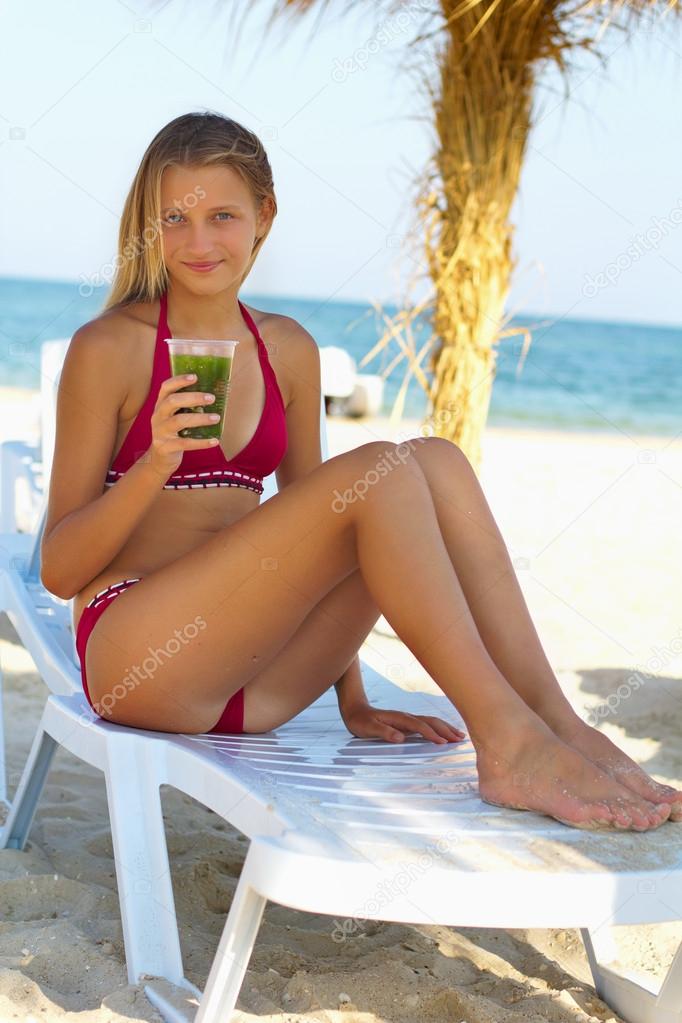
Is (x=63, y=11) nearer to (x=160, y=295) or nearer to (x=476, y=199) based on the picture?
(x=476, y=199)

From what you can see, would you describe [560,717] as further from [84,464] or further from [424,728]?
[84,464]

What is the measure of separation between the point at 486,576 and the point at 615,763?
1.32 ft

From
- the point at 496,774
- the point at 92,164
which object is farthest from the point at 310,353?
the point at 92,164

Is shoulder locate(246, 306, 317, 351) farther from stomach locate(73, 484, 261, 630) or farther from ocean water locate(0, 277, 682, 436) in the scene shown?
ocean water locate(0, 277, 682, 436)

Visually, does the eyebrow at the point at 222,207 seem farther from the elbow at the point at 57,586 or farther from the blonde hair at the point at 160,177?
the elbow at the point at 57,586

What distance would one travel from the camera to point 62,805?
3.06 meters

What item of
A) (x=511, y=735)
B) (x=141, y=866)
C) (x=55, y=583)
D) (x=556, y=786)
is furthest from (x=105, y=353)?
(x=556, y=786)

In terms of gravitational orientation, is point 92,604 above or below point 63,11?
below

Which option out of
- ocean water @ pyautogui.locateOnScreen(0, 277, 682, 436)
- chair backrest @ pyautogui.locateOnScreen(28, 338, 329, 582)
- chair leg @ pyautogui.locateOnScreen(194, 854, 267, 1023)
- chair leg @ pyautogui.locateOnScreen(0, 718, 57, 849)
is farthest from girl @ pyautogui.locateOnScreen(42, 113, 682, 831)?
ocean water @ pyautogui.locateOnScreen(0, 277, 682, 436)

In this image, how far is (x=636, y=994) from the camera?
2.07 metres

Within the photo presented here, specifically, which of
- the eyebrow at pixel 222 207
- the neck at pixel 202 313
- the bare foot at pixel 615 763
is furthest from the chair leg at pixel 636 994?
the eyebrow at pixel 222 207

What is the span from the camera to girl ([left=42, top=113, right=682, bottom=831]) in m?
1.92

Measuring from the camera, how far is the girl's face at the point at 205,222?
231cm

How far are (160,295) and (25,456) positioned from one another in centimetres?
220
